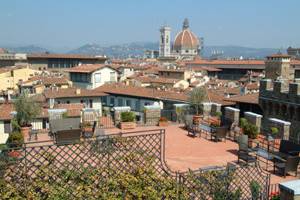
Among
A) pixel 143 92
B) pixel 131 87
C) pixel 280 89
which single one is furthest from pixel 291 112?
pixel 131 87

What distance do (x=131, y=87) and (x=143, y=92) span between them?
332cm

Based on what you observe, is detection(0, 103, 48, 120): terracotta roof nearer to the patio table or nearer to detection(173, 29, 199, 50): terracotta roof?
the patio table

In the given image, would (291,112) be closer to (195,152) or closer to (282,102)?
(282,102)

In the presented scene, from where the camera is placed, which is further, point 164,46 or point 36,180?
point 164,46

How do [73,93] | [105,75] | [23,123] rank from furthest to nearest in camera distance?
[105,75], [73,93], [23,123]

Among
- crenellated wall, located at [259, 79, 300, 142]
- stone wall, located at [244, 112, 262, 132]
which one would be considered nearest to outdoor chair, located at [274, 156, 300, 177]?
stone wall, located at [244, 112, 262, 132]

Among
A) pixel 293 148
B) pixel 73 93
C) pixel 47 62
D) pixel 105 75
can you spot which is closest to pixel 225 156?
pixel 293 148

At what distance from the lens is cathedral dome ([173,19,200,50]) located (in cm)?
17262

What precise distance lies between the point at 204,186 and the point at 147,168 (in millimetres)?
1323

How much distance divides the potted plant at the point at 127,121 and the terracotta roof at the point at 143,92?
63.6ft

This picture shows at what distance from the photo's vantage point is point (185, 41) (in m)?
173

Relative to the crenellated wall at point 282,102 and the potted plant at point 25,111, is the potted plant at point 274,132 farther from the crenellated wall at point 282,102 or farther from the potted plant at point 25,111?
the potted plant at point 25,111

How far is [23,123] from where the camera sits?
16.5m

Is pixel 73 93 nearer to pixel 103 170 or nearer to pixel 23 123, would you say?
pixel 23 123
